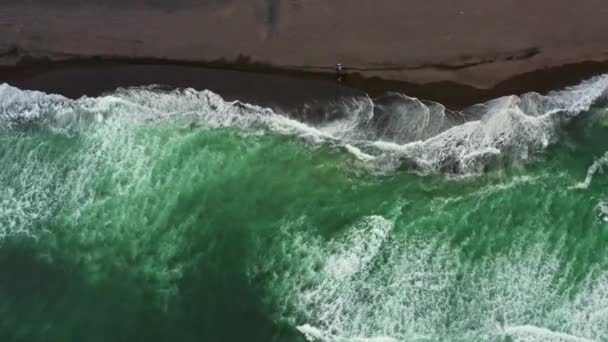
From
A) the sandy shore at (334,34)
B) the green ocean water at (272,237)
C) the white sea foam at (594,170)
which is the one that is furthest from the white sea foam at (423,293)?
the sandy shore at (334,34)

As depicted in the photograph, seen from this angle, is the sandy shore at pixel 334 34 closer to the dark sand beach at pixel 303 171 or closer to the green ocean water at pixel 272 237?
the dark sand beach at pixel 303 171

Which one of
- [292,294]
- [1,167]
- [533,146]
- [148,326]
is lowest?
[148,326]

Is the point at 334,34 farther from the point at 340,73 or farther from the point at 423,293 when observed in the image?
the point at 423,293

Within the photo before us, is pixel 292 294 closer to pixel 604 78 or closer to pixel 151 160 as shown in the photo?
pixel 151 160

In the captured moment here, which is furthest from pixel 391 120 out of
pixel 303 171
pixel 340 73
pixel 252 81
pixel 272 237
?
pixel 272 237

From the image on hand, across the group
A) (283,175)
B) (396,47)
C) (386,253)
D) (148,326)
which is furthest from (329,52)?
(148,326)
